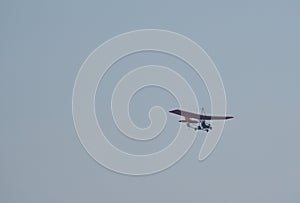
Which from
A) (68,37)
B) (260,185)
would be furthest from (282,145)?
(68,37)

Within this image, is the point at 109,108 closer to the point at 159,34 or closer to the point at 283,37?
the point at 159,34

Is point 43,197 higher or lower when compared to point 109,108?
lower

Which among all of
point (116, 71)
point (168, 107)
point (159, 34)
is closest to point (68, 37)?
point (116, 71)

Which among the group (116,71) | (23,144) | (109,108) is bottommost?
(23,144)

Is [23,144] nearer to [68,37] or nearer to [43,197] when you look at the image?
[43,197]

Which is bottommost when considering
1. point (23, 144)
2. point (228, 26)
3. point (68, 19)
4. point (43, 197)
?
point (43, 197)

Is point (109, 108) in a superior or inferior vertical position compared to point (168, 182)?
superior
